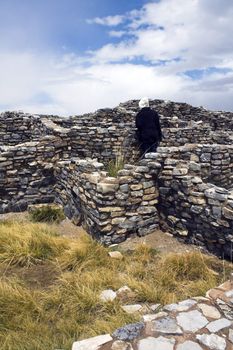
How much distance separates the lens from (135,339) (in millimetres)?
3570

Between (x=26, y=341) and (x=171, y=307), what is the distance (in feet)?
5.73

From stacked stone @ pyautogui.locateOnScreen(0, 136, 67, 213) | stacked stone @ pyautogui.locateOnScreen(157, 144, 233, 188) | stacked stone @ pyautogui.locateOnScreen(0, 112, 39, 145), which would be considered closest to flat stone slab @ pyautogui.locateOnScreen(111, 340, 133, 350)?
stacked stone @ pyautogui.locateOnScreen(157, 144, 233, 188)

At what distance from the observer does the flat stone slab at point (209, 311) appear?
3.93m

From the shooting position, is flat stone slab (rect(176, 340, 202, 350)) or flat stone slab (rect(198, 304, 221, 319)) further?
flat stone slab (rect(198, 304, 221, 319))

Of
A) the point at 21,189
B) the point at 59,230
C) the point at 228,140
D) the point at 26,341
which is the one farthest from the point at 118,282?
the point at 228,140

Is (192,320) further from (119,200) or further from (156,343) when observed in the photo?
(119,200)

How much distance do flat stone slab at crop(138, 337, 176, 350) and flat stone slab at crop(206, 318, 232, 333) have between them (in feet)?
1.53

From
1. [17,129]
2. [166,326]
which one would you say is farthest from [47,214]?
[17,129]

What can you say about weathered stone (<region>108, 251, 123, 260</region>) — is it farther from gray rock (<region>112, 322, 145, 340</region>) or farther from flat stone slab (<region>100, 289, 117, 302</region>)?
gray rock (<region>112, 322, 145, 340</region>)

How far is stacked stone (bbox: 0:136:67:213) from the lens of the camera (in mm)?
9344

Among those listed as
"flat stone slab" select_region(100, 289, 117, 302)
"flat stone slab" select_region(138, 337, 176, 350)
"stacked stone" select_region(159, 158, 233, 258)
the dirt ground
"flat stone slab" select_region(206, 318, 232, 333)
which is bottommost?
"flat stone slab" select_region(100, 289, 117, 302)

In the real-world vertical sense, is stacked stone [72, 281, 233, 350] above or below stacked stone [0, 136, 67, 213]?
below

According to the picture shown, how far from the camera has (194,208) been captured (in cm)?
668

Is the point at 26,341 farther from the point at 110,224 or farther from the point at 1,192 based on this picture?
the point at 1,192
